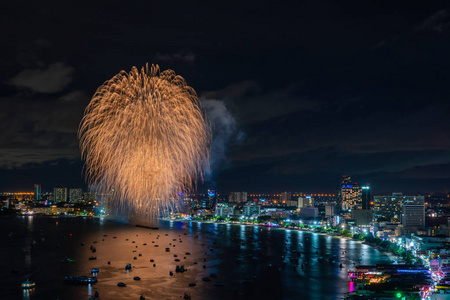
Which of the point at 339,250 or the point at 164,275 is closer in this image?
the point at 164,275

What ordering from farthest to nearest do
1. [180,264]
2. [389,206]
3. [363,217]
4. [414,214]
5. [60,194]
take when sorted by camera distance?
[60,194], [389,206], [363,217], [414,214], [180,264]

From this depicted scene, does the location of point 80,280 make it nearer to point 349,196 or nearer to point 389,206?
point 389,206

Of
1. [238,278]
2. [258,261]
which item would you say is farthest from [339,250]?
[238,278]

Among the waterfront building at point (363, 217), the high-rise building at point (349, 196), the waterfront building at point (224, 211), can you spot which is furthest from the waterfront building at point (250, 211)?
the waterfront building at point (363, 217)

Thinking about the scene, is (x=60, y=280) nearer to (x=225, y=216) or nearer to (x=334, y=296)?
(x=334, y=296)

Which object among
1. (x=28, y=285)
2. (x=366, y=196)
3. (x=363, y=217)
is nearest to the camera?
(x=28, y=285)

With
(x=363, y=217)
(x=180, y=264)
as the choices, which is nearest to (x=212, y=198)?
(x=363, y=217)

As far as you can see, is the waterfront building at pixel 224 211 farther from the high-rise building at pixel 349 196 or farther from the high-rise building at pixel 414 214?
the high-rise building at pixel 414 214

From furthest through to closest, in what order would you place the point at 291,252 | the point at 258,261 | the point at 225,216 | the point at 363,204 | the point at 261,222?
1. the point at 363,204
2. the point at 225,216
3. the point at 261,222
4. the point at 291,252
5. the point at 258,261

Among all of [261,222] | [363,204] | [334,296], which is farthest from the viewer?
[363,204]
